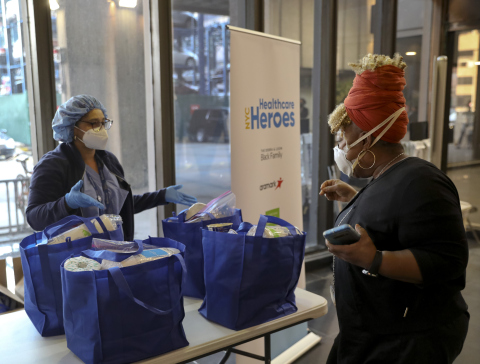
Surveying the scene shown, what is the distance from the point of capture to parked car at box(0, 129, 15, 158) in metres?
2.60

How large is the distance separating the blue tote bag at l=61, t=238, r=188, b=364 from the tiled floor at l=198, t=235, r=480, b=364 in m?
1.69

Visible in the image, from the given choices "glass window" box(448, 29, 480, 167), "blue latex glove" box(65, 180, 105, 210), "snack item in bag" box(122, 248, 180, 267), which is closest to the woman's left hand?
"snack item in bag" box(122, 248, 180, 267)

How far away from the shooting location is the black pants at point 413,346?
1.22 meters

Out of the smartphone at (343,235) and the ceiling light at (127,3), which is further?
the ceiling light at (127,3)

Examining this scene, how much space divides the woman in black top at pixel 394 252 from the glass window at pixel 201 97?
2.10m

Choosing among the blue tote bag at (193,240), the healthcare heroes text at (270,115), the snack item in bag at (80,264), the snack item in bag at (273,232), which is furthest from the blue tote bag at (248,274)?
the healthcare heroes text at (270,115)

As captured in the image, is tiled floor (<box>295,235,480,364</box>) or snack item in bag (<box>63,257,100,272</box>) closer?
snack item in bag (<box>63,257,100,272</box>)

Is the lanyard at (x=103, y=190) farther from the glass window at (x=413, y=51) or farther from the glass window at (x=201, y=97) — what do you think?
the glass window at (x=413, y=51)

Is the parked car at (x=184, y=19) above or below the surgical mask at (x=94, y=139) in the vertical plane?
above

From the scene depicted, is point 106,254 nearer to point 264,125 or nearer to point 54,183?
point 54,183

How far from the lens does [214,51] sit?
3.61 m

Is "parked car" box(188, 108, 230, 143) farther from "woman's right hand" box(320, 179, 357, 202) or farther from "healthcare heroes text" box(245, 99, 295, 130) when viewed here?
"woman's right hand" box(320, 179, 357, 202)

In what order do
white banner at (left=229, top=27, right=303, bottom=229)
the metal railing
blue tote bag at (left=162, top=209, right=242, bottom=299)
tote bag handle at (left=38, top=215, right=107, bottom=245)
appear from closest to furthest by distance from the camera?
tote bag handle at (left=38, top=215, right=107, bottom=245)
blue tote bag at (left=162, top=209, right=242, bottom=299)
white banner at (left=229, top=27, right=303, bottom=229)
the metal railing

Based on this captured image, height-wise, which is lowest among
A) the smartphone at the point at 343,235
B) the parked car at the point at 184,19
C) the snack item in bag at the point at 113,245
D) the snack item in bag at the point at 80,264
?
the snack item in bag at the point at 80,264
